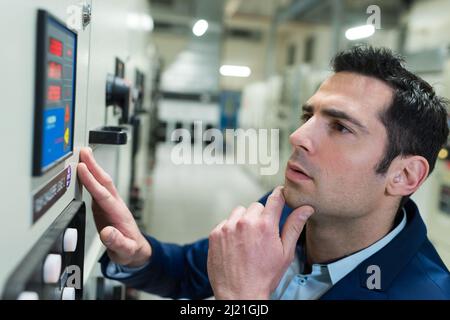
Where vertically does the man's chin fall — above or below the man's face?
below

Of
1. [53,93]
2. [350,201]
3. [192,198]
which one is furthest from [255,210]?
[192,198]

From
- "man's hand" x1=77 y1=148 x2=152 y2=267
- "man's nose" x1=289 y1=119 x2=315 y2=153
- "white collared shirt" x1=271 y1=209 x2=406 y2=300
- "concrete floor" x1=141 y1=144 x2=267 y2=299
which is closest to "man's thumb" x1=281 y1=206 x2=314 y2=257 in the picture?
"man's nose" x1=289 y1=119 x2=315 y2=153

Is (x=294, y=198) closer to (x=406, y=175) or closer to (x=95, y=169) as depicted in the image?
(x=406, y=175)

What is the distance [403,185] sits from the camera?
101cm

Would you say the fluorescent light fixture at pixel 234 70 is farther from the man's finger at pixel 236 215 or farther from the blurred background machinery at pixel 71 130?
the man's finger at pixel 236 215

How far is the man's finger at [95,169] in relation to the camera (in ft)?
2.52

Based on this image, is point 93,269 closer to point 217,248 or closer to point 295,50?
point 217,248

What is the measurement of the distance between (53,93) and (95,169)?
309mm

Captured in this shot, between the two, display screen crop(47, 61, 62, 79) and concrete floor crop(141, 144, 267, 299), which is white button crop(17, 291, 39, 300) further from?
concrete floor crop(141, 144, 267, 299)

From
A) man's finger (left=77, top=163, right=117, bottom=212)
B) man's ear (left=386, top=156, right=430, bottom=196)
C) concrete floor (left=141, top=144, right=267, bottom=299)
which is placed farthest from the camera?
concrete floor (left=141, top=144, right=267, bottom=299)

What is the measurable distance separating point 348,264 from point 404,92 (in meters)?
0.44

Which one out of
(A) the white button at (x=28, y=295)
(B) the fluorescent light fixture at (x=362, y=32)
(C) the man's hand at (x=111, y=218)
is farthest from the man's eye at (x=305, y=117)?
(A) the white button at (x=28, y=295)

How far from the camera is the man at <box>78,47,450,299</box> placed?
82 centimetres
